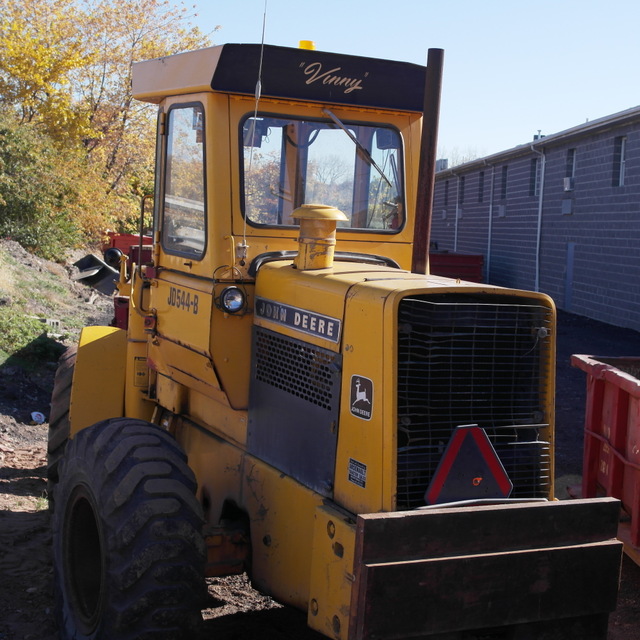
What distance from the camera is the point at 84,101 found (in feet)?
89.1

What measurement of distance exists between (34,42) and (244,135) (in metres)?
22.9

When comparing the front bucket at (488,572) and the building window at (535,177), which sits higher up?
the building window at (535,177)

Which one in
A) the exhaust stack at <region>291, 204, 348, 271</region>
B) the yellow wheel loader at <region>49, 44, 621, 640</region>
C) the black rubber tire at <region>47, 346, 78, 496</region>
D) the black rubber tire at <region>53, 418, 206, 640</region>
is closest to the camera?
the yellow wheel loader at <region>49, 44, 621, 640</region>

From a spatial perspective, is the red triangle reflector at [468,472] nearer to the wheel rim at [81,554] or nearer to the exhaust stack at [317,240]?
the exhaust stack at [317,240]

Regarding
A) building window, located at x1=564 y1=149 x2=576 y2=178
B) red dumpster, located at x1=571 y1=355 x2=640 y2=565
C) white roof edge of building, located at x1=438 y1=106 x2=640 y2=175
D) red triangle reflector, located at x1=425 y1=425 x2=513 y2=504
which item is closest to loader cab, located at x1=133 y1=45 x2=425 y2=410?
red triangle reflector, located at x1=425 y1=425 x2=513 y2=504

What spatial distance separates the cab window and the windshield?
284mm

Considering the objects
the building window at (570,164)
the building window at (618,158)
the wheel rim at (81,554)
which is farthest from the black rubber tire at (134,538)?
the building window at (570,164)

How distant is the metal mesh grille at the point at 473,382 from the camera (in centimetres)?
348

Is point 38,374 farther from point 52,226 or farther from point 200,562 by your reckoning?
point 52,226

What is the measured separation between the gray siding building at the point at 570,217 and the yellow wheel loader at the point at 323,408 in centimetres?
1467

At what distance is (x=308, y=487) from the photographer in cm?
391

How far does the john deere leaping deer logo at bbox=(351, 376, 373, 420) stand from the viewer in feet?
11.5

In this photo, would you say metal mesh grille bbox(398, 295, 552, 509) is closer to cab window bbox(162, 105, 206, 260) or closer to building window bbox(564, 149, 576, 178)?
cab window bbox(162, 105, 206, 260)

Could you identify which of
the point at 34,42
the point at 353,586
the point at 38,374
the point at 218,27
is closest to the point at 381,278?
the point at 353,586
